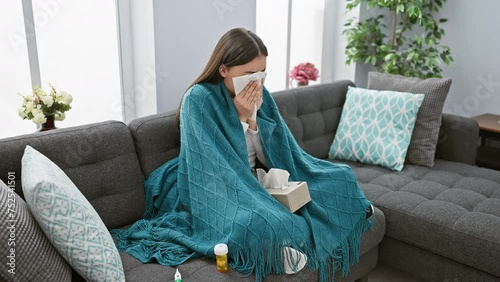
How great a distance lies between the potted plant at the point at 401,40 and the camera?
3076 mm

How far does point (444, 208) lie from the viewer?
190cm

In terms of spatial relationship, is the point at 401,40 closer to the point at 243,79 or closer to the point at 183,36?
the point at 183,36

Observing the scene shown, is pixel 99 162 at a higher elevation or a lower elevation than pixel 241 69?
lower

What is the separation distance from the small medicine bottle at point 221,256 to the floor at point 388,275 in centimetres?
98

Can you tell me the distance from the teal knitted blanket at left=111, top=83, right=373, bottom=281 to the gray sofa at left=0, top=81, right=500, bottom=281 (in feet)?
0.20

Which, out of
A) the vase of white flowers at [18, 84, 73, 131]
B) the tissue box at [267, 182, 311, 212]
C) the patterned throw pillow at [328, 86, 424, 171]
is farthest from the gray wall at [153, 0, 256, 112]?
the tissue box at [267, 182, 311, 212]

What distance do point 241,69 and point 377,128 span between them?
100cm

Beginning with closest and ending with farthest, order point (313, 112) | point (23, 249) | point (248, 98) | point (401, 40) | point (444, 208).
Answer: point (23, 249) < point (248, 98) < point (444, 208) < point (313, 112) < point (401, 40)

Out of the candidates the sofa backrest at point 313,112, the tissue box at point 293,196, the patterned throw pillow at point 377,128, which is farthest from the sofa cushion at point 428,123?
the tissue box at point 293,196

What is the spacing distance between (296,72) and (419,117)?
943 mm

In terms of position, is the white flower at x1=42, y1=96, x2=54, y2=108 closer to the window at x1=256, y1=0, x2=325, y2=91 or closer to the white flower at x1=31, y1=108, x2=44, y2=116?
the white flower at x1=31, y1=108, x2=44, y2=116

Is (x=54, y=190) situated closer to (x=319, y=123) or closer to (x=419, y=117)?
(x=319, y=123)

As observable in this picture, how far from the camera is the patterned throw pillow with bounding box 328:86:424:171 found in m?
2.36

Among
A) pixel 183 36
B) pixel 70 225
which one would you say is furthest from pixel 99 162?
pixel 183 36
